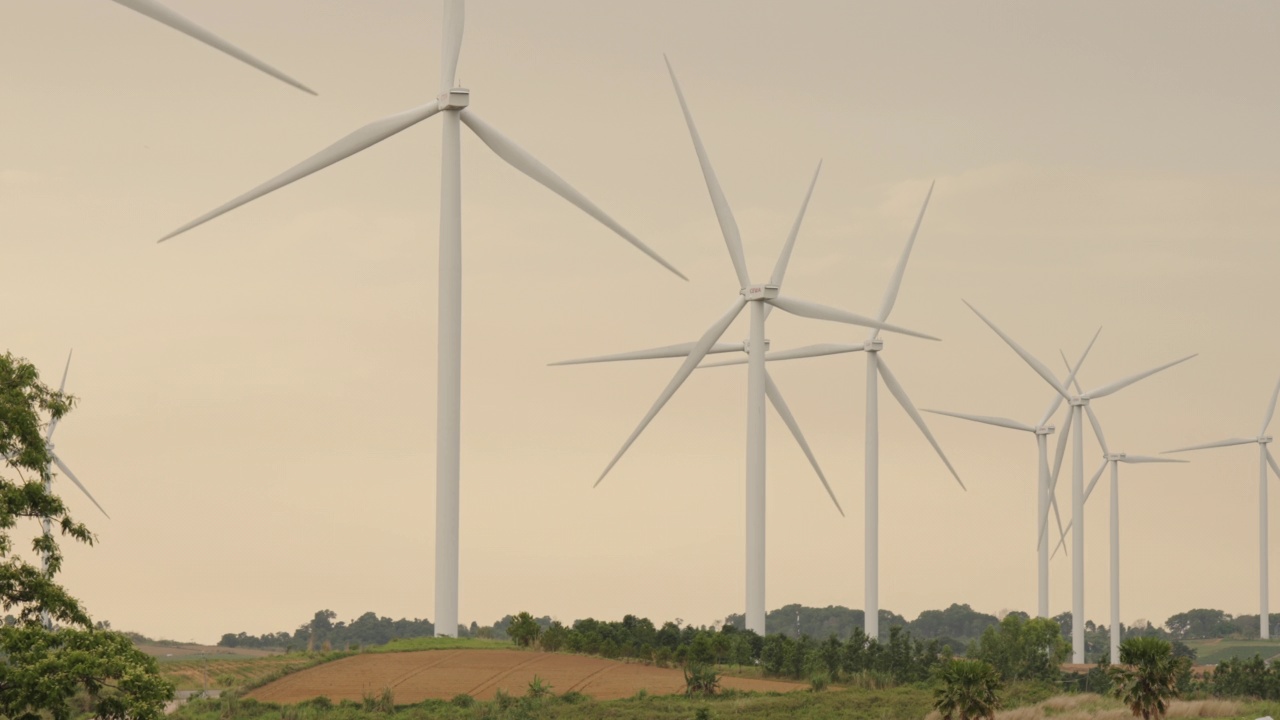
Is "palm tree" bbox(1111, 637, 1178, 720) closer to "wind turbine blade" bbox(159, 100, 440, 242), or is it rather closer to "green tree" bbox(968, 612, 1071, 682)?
"green tree" bbox(968, 612, 1071, 682)

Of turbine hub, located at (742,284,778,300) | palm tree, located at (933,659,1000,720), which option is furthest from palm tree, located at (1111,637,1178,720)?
turbine hub, located at (742,284,778,300)

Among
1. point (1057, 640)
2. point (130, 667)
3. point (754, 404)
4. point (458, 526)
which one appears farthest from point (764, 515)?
point (130, 667)

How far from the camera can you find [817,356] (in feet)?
382

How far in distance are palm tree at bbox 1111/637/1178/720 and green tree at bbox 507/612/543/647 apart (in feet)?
91.9

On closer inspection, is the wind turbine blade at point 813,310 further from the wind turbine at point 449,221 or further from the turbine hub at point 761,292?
the wind turbine at point 449,221

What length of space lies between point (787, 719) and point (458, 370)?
25002mm

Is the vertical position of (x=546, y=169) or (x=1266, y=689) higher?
(x=546, y=169)

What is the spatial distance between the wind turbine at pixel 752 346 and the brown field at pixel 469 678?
52.1ft

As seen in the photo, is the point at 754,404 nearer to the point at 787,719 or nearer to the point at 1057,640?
the point at 787,719

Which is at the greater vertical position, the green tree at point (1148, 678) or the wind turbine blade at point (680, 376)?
the wind turbine blade at point (680, 376)

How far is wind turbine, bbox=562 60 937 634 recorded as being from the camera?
301 ft

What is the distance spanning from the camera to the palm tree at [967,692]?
64.4 metres

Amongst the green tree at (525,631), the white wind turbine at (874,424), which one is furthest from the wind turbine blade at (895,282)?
the green tree at (525,631)

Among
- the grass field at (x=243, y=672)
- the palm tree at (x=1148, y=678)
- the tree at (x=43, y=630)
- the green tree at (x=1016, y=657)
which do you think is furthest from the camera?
the green tree at (x=1016, y=657)
